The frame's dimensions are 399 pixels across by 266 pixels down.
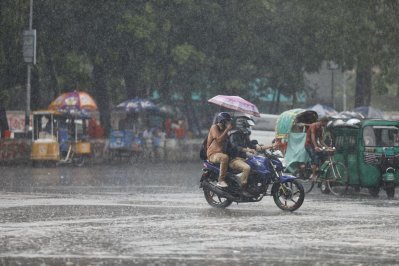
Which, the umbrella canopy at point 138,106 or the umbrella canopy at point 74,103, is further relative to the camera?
the umbrella canopy at point 138,106

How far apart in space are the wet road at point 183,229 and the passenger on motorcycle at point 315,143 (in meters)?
1.61

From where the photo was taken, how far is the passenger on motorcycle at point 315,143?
25208 mm

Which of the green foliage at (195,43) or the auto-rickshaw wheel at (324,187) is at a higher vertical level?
the green foliage at (195,43)

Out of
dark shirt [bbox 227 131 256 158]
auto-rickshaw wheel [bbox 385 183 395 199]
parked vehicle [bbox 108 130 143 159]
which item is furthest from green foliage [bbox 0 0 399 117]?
dark shirt [bbox 227 131 256 158]

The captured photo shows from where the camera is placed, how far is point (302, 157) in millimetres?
26984

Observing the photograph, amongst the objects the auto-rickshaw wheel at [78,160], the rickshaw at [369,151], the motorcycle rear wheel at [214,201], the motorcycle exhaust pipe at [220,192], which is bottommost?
the auto-rickshaw wheel at [78,160]

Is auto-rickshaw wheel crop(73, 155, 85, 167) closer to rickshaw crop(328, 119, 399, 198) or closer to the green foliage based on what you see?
the green foliage

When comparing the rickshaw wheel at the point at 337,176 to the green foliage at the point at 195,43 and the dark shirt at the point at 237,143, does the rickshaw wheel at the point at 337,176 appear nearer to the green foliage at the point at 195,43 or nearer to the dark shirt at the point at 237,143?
the dark shirt at the point at 237,143

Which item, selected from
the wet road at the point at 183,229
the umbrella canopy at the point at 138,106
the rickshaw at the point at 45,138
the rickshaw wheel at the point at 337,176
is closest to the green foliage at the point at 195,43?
the umbrella canopy at the point at 138,106

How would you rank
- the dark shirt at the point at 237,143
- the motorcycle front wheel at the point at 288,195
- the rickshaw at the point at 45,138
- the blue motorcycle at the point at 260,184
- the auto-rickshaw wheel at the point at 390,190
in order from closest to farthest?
the motorcycle front wheel at the point at 288,195 < the blue motorcycle at the point at 260,184 < the dark shirt at the point at 237,143 < the auto-rickshaw wheel at the point at 390,190 < the rickshaw at the point at 45,138

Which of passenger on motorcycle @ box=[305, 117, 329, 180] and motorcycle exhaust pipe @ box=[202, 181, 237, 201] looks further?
passenger on motorcycle @ box=[305, 117, 329, 180]

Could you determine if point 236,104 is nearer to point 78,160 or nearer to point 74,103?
point 78,160

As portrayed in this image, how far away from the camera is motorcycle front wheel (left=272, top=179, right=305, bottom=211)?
59.2 feet

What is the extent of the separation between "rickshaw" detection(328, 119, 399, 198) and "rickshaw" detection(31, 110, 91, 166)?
16.5 meters
